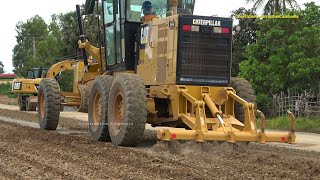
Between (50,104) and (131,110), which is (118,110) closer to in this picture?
(131,110)

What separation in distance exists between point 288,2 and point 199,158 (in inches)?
996

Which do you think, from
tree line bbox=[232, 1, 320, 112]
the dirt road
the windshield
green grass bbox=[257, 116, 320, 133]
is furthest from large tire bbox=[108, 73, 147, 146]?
tree line bbox=[232, 1, 320, 112]

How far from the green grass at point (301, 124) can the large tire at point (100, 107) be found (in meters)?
8.10

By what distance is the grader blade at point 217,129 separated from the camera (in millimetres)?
9484

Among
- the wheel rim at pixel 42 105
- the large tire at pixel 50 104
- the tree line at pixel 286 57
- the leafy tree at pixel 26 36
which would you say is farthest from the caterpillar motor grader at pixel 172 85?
the leafy tree at pixel 26 36

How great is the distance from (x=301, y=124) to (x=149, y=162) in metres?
12.5

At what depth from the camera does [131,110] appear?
10.5 m

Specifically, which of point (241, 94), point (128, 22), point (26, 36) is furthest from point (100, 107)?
point (26, 36)

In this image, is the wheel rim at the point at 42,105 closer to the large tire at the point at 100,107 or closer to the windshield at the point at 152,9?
the large tire at the point at 100,107

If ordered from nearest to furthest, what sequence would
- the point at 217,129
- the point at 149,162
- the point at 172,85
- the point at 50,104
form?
the point at 149,162 < the point at 217,129 < the point at 172,85 < the point at 50,104

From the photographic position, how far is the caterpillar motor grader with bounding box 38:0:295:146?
1027 cm

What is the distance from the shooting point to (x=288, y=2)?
3275 cm

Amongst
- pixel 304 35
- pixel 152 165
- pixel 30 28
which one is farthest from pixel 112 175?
pixel 30 28

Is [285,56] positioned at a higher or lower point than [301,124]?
higher
